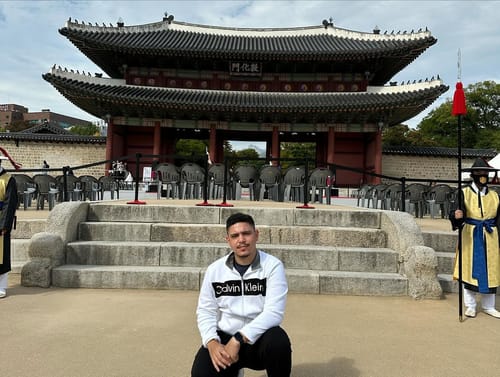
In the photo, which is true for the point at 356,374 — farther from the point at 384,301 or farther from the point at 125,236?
the point at 125,236

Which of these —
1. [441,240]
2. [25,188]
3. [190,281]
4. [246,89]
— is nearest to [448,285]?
[441,240]

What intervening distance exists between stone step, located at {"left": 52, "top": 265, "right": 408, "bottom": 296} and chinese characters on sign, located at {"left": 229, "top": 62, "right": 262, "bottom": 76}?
1589cm

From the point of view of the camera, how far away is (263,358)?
6.40ft

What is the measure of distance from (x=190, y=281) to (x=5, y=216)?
2518mm

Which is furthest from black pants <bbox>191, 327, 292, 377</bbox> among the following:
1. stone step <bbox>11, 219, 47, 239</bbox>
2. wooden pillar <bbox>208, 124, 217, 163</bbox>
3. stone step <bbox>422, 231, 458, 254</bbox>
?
wooden pillar <bbox>208, 124, 217, 163</bbox>

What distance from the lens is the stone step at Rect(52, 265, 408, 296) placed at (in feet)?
15.0

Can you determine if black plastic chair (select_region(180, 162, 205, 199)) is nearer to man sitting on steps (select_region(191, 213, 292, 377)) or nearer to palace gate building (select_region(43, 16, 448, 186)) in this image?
man sitting on steps (select_region(191, 213, 292, 377))

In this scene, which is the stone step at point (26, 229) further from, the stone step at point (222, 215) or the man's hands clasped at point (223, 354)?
the man's hands clasped at point (223, 354)

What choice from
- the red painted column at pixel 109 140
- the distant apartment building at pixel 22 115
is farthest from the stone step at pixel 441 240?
the distant apartment building at pixel 22 115

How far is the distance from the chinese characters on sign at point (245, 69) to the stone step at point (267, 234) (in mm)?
14969

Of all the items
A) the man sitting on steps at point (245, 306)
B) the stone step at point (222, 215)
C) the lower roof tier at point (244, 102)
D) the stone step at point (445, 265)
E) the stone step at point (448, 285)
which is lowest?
the stone step at point (448, 285)

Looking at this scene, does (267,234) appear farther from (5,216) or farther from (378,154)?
(378,154)

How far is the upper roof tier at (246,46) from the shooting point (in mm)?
17156

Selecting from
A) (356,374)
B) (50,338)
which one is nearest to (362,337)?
(356,374)
